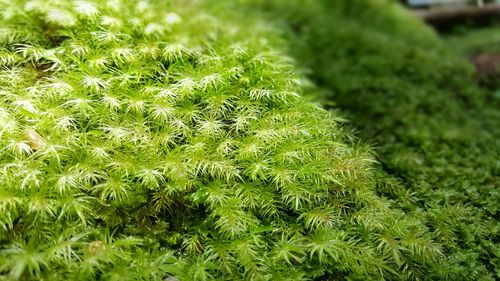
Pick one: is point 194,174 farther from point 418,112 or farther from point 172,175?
point 418,112

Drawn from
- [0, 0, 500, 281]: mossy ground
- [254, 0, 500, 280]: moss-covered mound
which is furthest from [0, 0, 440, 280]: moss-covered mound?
[254, 0, 500, 280]: moss-covered mound

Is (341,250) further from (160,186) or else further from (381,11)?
(381,11)

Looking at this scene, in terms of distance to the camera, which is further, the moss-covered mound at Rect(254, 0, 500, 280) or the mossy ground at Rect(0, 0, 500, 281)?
the moss-covered mound at Rect(254, 0, 500, 280)

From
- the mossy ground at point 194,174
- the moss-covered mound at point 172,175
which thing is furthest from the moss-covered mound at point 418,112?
the moss-covered mound at point 172,175

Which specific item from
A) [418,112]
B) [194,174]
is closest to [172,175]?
[194,174]

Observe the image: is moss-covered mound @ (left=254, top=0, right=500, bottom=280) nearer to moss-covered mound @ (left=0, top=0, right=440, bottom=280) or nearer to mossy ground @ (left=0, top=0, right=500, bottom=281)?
mossy ground @ (left=0, top=0, right=500, bottom=281)

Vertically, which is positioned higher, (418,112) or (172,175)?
(172,175)
